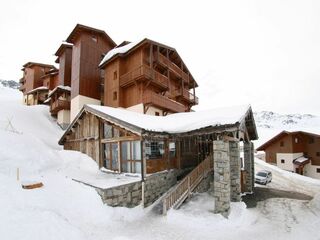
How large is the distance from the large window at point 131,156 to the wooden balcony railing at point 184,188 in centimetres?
270

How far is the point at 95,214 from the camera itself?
385 inches

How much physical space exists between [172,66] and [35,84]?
28.6 metres

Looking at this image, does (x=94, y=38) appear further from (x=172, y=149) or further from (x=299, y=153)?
(x=299, y=153)

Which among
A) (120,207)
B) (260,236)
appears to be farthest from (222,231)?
(120,207)

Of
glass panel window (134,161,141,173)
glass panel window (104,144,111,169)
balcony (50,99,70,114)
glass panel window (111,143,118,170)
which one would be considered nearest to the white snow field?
glass panel window (134,161,141,173)

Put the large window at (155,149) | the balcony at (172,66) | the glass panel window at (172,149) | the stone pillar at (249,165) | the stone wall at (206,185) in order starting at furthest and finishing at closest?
1. the balcony at (172,66)
2. the stone pillar at (249,165)
3. the glass panel window at (172,149)
4. the stone wall at (206,185)
5. the large window at (155,149)

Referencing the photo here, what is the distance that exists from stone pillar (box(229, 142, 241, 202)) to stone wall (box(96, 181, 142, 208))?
211 inches

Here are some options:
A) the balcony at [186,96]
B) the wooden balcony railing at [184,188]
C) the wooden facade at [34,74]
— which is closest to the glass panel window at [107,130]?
the wooden balcony railing at [184,188]

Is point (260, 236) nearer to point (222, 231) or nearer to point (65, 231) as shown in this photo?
point (222, 231)

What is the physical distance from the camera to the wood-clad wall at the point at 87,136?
16.1 metres

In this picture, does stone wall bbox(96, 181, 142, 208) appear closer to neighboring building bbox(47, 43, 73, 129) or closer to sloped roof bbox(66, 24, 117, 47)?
neighboring building bbox(47, 43, 73, 129)

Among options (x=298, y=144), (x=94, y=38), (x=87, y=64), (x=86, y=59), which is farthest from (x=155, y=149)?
(x=298, y=144)

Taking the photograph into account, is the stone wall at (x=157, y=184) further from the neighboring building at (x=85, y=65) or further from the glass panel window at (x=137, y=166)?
the neighboring building at (x=85, y=65)

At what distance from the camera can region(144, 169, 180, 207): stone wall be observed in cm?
1277
